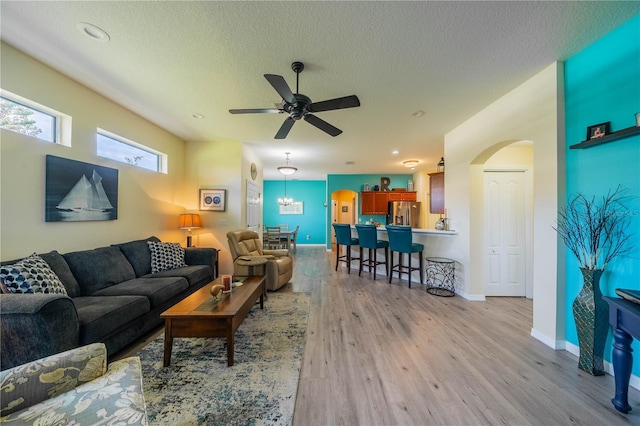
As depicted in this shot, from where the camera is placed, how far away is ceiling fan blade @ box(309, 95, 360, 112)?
215 centimetres

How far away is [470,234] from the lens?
3.64 meters

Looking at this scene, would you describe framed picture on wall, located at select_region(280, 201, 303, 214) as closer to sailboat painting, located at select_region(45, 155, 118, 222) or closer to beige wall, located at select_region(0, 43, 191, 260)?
beige wall, located at select_region(0, 43, 191, 260)

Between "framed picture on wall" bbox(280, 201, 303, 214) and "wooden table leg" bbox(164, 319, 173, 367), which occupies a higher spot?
"framed picture on wall" bbox(280, 201, 303, 214)

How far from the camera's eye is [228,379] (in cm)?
184

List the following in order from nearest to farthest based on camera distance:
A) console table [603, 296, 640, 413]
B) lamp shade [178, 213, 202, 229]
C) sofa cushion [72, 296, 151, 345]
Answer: console table [603, 296, 640, 413], sofa cushion [72, 296, 151, 345], lamp shade [178, 213, 202, 229]

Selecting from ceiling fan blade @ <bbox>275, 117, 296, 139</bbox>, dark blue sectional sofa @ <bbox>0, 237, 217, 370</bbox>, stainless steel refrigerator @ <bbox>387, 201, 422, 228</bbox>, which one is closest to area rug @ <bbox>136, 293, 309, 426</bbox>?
dark blue sectional sofa @ <bbox>0, 237, 217, 370</bbox>

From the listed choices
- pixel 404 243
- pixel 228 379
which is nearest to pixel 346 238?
pixel 404 243

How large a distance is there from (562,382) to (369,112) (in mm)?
3371

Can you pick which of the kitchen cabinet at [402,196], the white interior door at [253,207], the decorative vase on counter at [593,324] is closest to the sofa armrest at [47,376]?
the decorative vase on counter at [593,324]

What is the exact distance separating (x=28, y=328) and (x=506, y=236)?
5.34 m

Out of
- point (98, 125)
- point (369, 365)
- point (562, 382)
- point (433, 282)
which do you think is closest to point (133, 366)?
point (369, 365)

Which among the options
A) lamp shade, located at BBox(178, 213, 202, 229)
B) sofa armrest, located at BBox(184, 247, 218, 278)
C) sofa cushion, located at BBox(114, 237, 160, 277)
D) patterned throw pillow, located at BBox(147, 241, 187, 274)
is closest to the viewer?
sofa cushion, located at BBox(114, 237, 160, 277)

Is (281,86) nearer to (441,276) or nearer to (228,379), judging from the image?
(228,379)

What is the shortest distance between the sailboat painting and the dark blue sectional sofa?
46 centimetres
